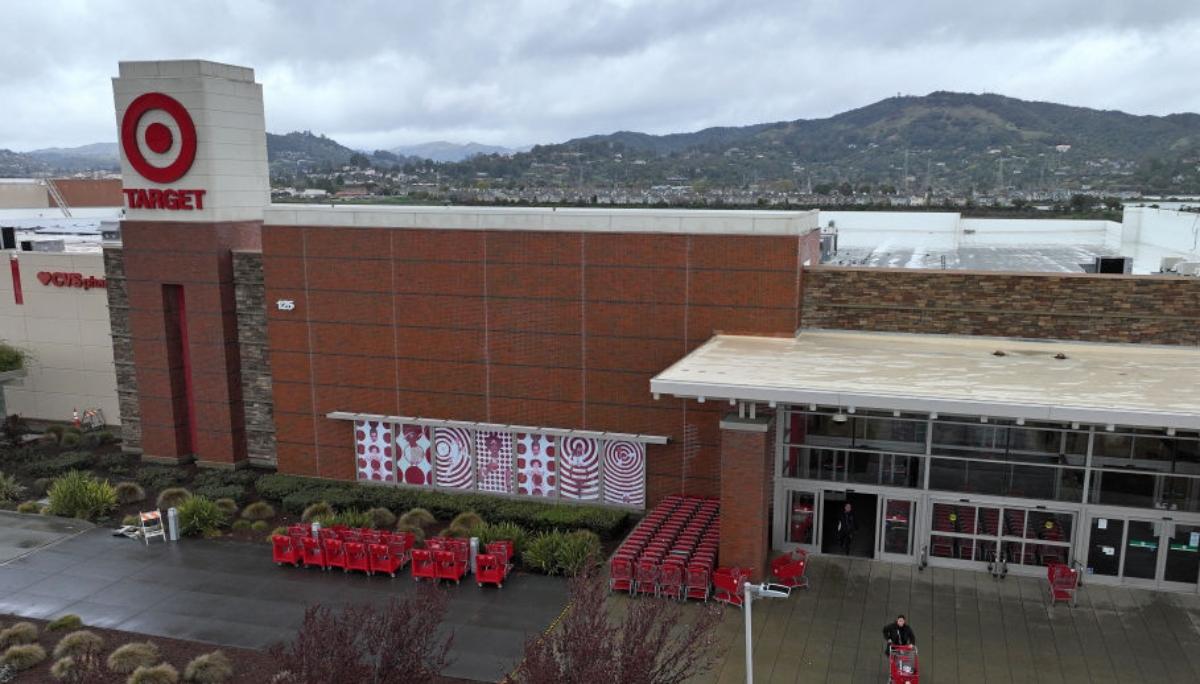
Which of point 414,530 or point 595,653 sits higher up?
point 595,653

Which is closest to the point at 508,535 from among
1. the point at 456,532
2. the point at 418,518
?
the point at 456,532

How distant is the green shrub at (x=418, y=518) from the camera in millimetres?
22031

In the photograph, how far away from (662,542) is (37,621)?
1256 cm

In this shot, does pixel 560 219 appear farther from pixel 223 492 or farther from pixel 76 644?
pixel 76 644

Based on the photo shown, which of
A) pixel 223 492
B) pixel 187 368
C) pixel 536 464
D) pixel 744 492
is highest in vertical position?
pixel 187 368

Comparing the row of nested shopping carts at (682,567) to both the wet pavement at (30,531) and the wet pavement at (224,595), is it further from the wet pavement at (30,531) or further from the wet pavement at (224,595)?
the wet pavement at (30,531)

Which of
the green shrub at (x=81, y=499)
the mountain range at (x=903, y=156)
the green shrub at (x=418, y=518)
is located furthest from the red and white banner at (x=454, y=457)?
the mountain range at (x=903, y=156)

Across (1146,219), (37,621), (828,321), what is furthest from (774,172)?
(37,621)

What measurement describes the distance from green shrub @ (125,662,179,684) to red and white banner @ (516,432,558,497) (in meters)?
10.2

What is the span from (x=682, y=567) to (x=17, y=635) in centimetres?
1252

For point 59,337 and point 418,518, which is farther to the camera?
point 59,337

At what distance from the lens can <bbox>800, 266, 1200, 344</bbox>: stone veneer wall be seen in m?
19.6

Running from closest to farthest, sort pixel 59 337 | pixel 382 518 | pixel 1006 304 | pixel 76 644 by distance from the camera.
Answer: pixel 76 644 < pixel 1006 304 < pixel 382 518 < pixel 59 337

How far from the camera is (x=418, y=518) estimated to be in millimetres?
22266
